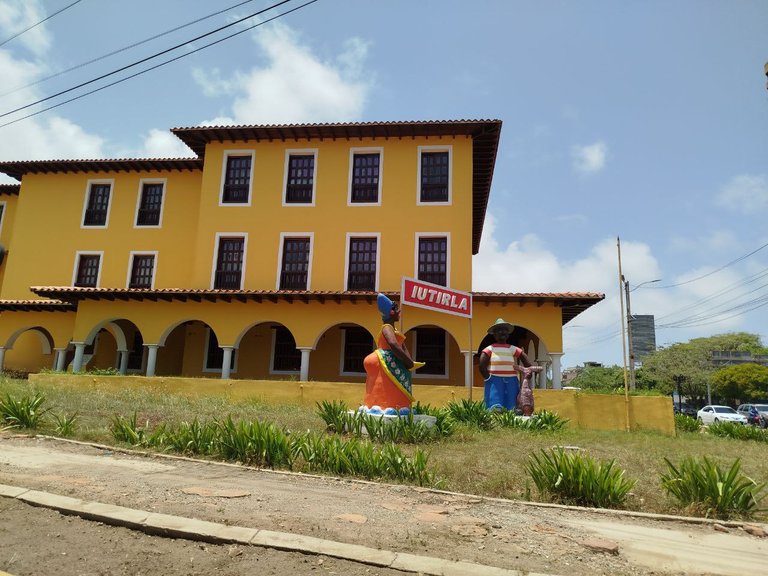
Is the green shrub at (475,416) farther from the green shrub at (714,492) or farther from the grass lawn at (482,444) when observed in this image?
the green shrub at (714,492)

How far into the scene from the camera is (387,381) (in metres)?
9.37

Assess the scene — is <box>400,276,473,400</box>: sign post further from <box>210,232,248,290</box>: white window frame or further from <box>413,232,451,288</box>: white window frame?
<box>210,232,248,290</box>: white window frame

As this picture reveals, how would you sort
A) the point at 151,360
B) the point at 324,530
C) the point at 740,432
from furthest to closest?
the point at 151,360, the point at 740,432, the point at 324,530

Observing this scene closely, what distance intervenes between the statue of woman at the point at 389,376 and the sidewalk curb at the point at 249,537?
203 inches

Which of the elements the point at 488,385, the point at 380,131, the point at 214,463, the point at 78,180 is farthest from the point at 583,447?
the point at 78,180

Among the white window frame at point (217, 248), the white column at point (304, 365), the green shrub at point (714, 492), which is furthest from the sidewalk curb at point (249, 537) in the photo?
the white window frame at point (217, 248)

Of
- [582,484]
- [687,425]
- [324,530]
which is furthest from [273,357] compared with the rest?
[324,530]

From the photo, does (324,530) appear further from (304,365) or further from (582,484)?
(304,365)

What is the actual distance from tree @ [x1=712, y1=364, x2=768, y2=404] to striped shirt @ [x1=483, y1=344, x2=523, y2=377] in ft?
145

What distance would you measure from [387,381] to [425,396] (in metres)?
4.83

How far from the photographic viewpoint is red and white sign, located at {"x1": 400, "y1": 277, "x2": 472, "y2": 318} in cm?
1027

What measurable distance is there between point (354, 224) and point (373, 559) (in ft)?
51.1

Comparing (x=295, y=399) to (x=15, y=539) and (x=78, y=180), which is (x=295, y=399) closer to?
(x=15, y=539)

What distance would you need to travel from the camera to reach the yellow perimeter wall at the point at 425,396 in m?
13.2
